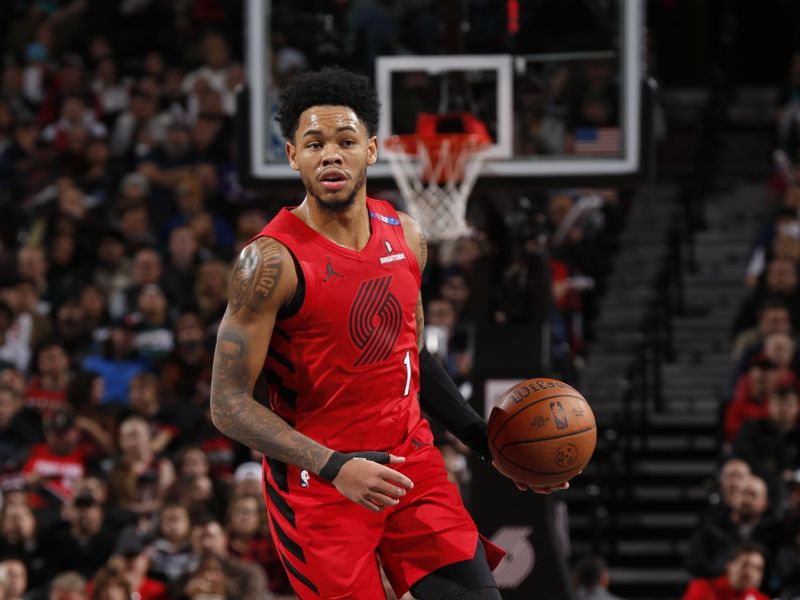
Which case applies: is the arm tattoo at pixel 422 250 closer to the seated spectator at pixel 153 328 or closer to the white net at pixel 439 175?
the white net at pixel 439 175

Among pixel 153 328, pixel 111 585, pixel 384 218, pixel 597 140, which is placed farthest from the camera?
pixel 153 328

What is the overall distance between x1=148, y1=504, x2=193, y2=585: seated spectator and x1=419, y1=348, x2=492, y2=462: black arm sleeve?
15.0 ft

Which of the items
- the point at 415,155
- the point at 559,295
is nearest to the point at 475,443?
the point at 415,155

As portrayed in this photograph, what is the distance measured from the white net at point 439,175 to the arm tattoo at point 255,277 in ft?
12.7

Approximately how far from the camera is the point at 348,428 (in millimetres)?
4656

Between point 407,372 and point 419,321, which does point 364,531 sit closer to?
point 407,372

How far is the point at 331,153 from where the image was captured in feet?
15.0

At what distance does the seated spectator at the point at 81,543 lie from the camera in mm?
9703

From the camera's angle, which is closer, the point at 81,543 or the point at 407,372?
the point at 407,372

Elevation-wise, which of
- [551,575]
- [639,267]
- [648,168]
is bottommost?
[551,575]

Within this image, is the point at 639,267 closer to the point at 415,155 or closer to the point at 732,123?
Result: the point at 732,123

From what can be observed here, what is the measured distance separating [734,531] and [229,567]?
3001 mm

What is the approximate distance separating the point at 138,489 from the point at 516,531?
2.60 metres

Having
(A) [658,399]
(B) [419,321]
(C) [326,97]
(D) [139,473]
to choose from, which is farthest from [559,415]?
(A) [658,399]
